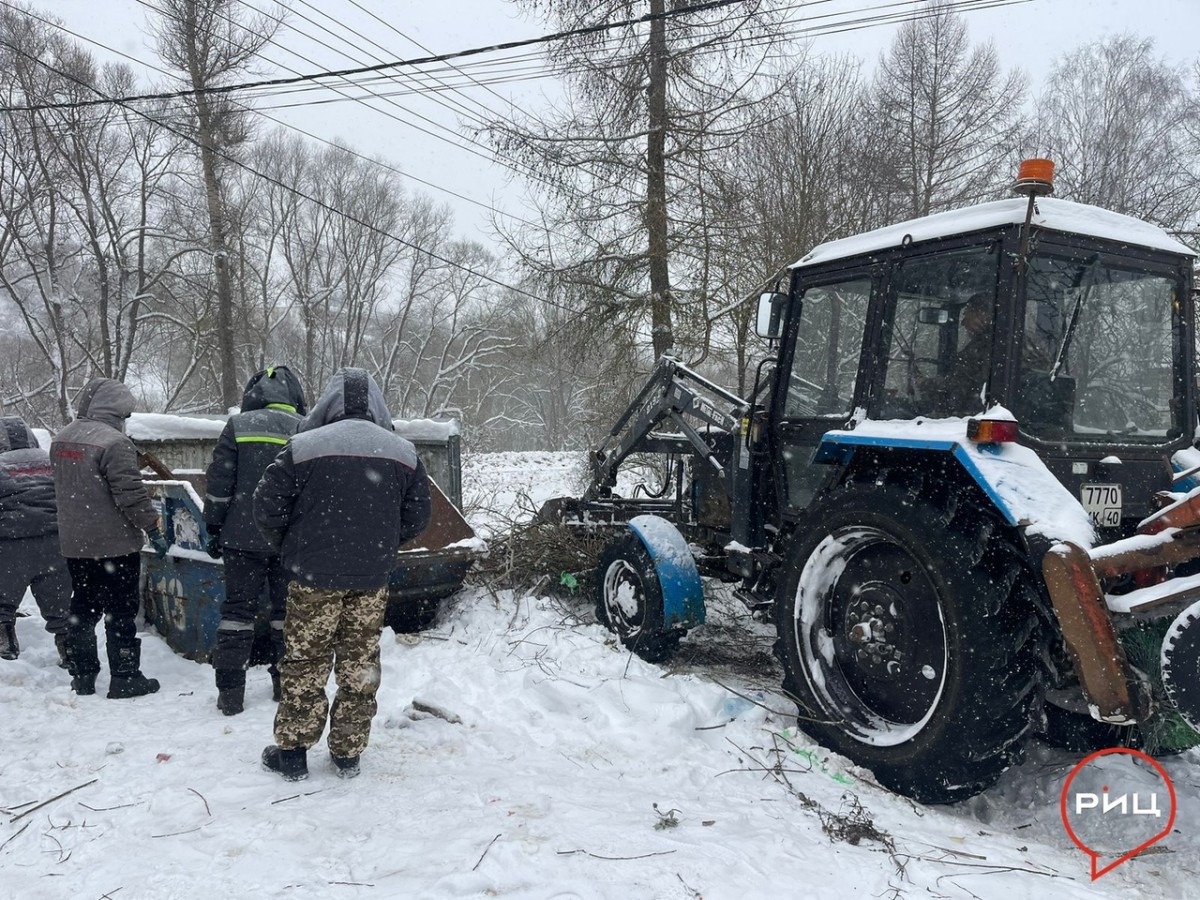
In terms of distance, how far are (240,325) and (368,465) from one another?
21825 mm

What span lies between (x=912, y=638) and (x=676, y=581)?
160 centimetres

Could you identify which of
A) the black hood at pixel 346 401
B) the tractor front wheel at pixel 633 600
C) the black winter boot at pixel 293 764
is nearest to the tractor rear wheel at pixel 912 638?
the tractor front wheel at pixel 633 600

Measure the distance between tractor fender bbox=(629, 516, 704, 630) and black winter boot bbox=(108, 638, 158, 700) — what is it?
2.97m

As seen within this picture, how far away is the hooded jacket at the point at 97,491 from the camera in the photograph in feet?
14.6

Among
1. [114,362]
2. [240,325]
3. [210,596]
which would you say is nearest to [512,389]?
[240,325]

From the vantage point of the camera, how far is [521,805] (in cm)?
309

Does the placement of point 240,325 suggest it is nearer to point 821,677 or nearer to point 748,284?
point 748,284

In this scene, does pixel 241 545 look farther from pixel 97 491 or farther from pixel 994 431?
pixel 994 431

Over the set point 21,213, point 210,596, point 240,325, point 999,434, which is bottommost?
point 210,596

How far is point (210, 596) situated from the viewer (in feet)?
16.9

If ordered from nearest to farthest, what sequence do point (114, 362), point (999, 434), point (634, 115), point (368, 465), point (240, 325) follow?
point (999, 434)
point (368, 465)
point (634, 115)
point (114, 362)
point (240, 325)

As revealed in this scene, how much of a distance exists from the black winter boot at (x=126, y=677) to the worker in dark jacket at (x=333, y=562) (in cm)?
158

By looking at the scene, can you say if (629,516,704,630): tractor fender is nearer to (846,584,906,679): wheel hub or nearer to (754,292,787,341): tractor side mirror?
(846,584,906,679): wheel hub

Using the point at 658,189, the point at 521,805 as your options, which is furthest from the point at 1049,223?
the point at 658,189
